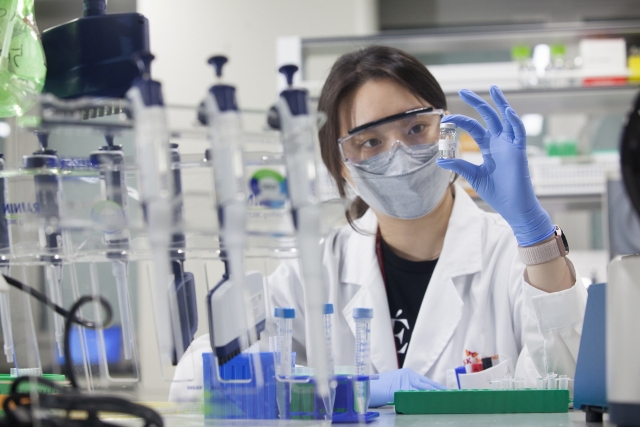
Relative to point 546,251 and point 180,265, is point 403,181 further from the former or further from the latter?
point 180,265

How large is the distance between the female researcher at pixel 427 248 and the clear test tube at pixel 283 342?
0.27 m

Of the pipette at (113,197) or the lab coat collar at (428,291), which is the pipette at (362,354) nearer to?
the pipette at (113,197)

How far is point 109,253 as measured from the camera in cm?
100

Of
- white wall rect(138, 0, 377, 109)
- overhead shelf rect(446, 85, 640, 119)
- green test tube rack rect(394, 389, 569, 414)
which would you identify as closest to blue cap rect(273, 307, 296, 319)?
green test tube rack rect(394, 389, 569, 414)

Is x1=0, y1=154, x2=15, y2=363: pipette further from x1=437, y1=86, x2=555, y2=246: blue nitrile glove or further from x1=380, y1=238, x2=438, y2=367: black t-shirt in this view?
x1=380, y1=238, x2=438, y2=367: black t-shirt

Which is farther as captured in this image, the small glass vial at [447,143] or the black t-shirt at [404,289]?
the black t-shirt at [404,289]

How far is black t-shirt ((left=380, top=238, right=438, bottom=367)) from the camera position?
5.84ft

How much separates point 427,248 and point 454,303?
22cm

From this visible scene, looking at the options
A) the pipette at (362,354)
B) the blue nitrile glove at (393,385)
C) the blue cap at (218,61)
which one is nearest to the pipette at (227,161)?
the blue cap at (218,61)

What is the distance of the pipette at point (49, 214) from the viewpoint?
2.82 feet

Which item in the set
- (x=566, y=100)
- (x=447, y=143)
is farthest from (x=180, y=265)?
(x=566, y=100)

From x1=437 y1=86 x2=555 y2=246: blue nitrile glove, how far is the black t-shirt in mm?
487

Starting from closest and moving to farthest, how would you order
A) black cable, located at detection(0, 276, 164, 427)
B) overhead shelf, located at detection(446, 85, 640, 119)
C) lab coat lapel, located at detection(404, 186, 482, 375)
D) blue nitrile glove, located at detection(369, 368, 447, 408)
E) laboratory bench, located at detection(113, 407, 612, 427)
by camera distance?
1. black cable, located at detection(0, 276, 164, 427)
2. laboratory bench, located at detection(113, 407, 612, 427)
3. blue nitrile glove, located at detection(369, 368, 447, 408)
4. lab coat lapel, located at detection(404, 186, 482, 375)
5. overhead shelf, located at detection(446, 85, 640, 119)

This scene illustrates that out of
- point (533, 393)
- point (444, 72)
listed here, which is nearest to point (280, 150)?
point (533, 393)
